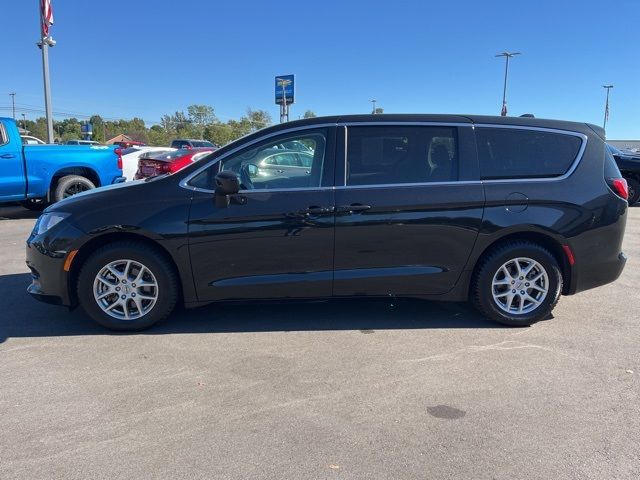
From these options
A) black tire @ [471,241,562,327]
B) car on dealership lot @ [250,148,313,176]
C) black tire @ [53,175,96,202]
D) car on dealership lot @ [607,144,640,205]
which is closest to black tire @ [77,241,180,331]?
car on dealership lot @ [250,148,313,176]

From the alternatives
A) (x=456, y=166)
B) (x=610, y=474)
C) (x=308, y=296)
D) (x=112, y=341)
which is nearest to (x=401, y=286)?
(x=308, y=296)

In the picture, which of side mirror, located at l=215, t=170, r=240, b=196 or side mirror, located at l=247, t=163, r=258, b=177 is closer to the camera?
side mirror, located at l=215, t=170, r=240, b=196

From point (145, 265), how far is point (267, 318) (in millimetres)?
1204

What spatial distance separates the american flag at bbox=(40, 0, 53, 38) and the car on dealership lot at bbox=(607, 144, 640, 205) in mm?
16566

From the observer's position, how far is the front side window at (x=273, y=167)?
14.0ft

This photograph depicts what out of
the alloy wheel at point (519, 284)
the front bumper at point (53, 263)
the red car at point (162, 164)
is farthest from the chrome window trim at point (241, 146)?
the red car at point (162, 164)

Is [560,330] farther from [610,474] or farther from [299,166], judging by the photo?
[299,166]

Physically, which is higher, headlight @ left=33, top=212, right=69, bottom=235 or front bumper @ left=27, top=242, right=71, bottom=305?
headlight @ left=33, top=212, right=69, bottom=235

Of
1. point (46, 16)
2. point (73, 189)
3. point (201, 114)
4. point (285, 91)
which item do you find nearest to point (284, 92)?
point (285, 91)

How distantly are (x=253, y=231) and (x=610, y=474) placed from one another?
2.87m

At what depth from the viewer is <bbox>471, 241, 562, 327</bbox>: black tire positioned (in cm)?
444

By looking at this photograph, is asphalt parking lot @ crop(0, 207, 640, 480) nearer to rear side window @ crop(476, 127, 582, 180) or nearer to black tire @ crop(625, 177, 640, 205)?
rear side window @ crop(476, 127, 582, 180)

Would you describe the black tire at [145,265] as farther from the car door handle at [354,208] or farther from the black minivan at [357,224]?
the car door handle at [354,208]

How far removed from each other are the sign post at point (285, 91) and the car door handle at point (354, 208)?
25.6m
